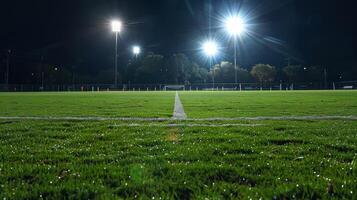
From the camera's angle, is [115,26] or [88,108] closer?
[88,108]

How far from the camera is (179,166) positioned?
5.64 meters

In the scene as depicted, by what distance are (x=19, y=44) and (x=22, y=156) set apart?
390ft

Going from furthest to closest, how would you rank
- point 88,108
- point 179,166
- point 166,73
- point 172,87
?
point 166,73
point 172,87
point 88,108
point 179,166

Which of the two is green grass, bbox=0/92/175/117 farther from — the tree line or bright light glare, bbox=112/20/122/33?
the tree line

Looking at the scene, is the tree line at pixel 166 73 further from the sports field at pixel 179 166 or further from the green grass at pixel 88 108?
the sports field at pixel 179 166

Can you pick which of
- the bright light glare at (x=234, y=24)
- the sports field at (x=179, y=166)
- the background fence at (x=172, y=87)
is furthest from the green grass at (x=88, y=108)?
the background fence at (x=172, y=87)

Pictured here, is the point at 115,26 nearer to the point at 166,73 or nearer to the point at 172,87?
the point at 172,87

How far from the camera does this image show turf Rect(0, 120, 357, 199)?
4.52 m

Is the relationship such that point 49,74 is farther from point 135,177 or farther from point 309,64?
point 135,177

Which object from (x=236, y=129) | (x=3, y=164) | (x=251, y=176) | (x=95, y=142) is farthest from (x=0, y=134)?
(x=251, y=176)

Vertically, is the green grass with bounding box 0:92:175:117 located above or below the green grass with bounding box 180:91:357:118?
below

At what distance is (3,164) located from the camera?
5844 mm

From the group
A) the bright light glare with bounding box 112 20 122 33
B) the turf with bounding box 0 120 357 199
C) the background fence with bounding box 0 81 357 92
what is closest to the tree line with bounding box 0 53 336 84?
the background fence with bounding box 0 81 357 92

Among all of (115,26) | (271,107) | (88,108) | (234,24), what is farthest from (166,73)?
(271,107)
